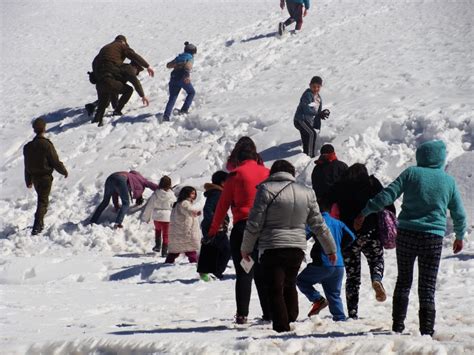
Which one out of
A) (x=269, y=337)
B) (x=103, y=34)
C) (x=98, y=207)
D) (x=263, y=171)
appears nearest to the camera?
(x=269, y=337)

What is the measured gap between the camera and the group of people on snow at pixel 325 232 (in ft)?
22.2

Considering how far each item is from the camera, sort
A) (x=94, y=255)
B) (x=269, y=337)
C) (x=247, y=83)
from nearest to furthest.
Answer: (x=269, y=337) < (x=94, y=255) < (x=247, y=83)

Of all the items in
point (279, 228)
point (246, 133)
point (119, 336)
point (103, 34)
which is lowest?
point (119, 336)

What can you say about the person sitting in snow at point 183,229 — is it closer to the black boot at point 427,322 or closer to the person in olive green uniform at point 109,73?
the black boot at point 427,322

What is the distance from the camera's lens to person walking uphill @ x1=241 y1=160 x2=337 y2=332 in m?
6.90

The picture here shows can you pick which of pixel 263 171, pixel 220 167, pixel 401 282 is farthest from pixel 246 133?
pixel 401 282

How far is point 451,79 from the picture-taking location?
55.5ft

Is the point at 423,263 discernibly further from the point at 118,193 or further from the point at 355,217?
the point at 118,193

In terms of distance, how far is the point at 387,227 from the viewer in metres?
8.20

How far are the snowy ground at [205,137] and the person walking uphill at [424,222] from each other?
Answer: 1.00 ft

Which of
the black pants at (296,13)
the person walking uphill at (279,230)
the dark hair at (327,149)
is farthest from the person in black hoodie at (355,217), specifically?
the black pants at (296,13)

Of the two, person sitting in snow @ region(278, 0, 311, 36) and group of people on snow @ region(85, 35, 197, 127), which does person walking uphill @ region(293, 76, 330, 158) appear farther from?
person sitting in snow @ region(278, 0, 311, 36)

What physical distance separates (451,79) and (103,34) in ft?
46.6

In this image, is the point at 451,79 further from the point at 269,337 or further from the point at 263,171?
the point at 269,337
